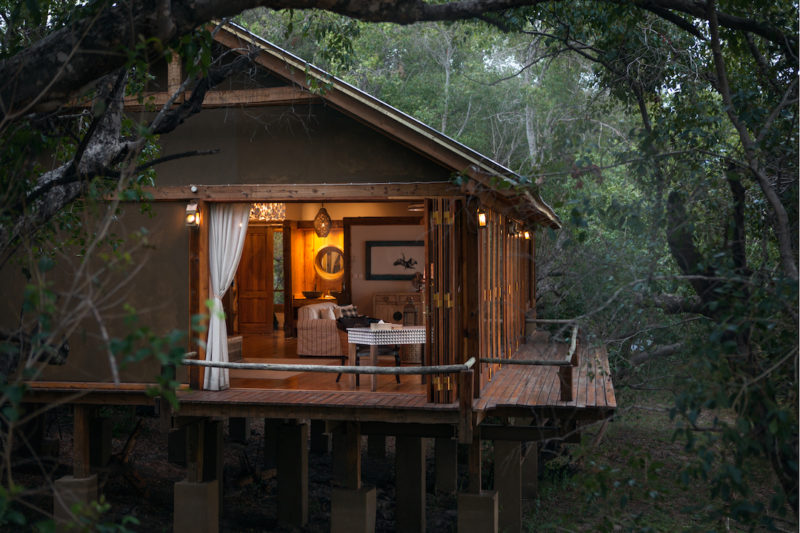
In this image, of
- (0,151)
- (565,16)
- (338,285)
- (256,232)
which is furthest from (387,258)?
(0,151)

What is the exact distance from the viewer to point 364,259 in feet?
52.9

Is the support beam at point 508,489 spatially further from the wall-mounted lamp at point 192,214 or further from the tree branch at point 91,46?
the tree branch at point 91,46

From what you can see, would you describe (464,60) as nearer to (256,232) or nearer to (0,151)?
(256,232)

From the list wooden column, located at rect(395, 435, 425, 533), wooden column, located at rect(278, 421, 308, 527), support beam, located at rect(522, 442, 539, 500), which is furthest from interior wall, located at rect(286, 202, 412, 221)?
wooden column, located at rect(278, 421, 308, 527)

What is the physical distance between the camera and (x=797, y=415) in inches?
191

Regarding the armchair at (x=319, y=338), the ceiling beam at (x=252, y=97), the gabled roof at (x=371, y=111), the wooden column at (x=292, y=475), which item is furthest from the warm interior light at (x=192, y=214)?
the wooden column at (x=292, y=475)

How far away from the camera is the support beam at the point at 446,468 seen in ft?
43.9

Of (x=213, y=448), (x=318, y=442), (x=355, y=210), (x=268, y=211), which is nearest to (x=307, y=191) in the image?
(x=213, y=448)

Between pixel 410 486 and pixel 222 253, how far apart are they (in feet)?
14.1

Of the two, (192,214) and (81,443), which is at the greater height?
(192,214)

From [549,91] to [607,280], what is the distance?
20612 millimetres

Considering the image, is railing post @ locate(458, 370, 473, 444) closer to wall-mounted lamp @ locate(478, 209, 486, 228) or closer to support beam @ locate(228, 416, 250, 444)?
wall-mounted lamp @ locate(478, 209, 486, 228)

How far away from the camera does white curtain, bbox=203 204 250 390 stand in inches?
376

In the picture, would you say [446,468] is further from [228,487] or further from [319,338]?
[228,487]
